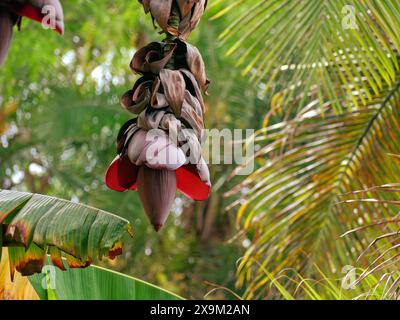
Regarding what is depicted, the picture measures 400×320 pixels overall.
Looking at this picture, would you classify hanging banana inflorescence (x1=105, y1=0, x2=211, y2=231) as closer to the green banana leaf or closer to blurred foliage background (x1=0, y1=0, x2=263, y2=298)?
the green banana leaf

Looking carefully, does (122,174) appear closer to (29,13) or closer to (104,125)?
(29,13)

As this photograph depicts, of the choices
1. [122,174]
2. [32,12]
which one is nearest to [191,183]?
[122,174]

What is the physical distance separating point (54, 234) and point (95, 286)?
28.7 inches

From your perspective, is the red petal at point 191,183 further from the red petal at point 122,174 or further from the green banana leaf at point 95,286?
the green banana leaf at point 95,286

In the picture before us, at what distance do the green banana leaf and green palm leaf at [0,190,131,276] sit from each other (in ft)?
2.01

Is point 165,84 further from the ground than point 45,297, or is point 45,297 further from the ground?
point 165,84

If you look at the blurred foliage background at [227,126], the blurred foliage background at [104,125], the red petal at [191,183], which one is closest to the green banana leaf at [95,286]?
the blurred foliage background at [227,126]

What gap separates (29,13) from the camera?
0.73 m

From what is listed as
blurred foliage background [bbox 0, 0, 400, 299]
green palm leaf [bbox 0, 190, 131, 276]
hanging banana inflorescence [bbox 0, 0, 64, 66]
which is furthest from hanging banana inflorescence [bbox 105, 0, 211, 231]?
blurred foliage background [bbox 0, 0, 400, 299]

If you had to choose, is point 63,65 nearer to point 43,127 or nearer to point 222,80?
point 43,127

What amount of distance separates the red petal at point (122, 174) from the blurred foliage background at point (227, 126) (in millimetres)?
1297
